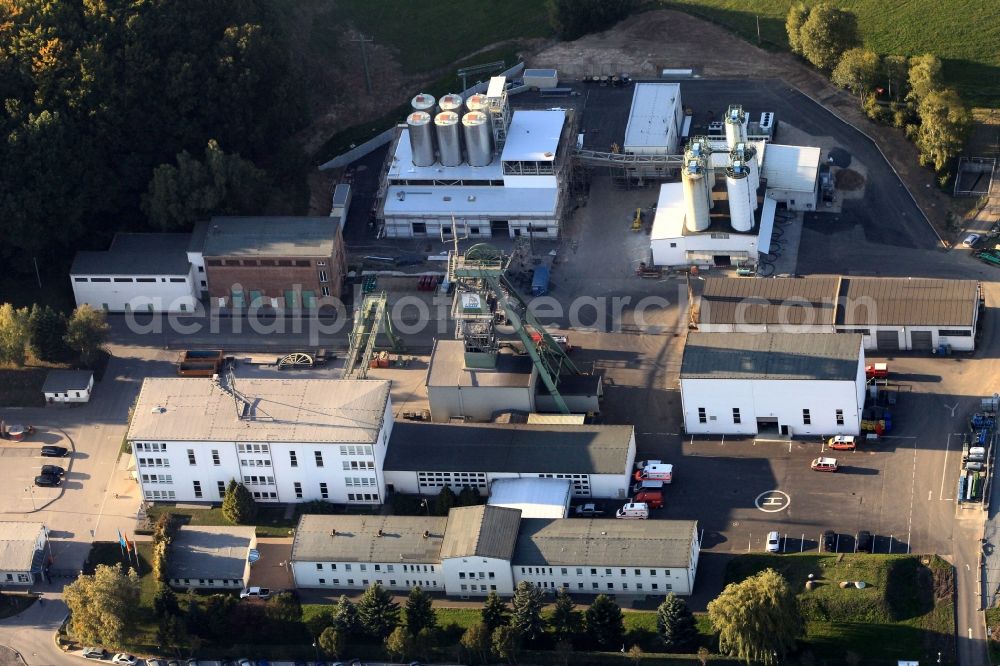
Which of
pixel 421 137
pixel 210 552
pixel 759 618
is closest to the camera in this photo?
pixel 759 618

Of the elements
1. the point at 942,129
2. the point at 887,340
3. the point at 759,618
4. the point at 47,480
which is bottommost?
the point at 47,480

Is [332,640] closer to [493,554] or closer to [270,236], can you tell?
[493,554]

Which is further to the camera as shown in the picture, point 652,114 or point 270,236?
point 652,114

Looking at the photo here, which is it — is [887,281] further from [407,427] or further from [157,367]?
[157,367]

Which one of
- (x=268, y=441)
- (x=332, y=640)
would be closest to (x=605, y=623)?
(x=332, y=640)

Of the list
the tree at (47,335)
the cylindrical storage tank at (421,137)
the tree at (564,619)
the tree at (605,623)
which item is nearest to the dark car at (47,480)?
the tree at (47,335)

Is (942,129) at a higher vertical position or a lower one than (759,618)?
higher

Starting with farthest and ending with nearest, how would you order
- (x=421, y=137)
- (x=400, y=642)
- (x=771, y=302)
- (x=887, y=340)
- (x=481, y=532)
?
(x=421, y=137) < (x=771, y=302) < (x=887, y=340) < (x=481, y=532) < (x=400, y=642)

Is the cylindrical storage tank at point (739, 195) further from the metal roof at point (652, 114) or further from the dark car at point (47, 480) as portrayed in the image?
the dark car at point (47, 480)
